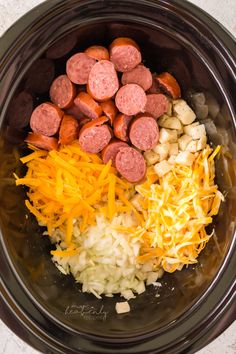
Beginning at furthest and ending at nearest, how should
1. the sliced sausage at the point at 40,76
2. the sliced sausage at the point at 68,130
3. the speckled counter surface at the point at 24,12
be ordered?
the speckled counter surface at the point at 24,12 < the sliced sausage at the point at 68,130 < the sliced sausage at the point at 40,76

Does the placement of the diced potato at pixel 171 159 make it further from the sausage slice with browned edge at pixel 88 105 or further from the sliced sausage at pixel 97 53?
the sliced sausage at pixel 97 53

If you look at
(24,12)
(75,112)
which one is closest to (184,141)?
(75,112)

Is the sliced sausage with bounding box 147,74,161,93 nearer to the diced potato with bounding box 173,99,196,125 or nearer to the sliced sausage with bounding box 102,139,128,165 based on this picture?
the diced potato with bounding box 173,99,196,125

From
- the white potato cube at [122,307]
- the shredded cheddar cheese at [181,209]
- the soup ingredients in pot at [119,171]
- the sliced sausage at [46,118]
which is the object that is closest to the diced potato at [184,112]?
the soup ingredients in pot at [119,171]

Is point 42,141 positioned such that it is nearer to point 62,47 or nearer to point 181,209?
point 62,47

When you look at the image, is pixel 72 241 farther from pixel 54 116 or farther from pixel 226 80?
pixel 226 80

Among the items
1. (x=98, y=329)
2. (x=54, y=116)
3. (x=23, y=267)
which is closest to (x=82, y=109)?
(x=54, y=116)

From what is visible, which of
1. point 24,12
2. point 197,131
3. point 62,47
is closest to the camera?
point 62,47
